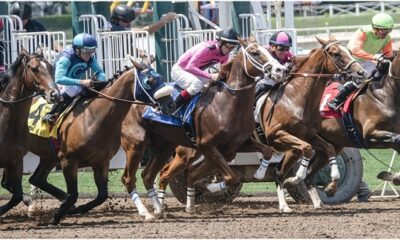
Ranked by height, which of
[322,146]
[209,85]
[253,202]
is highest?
[209,85]

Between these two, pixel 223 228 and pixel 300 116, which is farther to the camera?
pixel 300 116

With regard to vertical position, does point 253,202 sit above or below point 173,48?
below

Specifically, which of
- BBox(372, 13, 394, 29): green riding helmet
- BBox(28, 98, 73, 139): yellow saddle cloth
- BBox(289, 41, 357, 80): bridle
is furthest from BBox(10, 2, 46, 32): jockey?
BBox(372, 13, 394, 29): green riding helmet

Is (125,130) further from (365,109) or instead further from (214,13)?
(214,13)

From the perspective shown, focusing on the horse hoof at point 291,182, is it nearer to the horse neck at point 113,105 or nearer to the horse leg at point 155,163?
the horse leg at point 155,163

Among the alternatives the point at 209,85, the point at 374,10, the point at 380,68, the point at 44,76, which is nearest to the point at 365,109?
the point at 380,68

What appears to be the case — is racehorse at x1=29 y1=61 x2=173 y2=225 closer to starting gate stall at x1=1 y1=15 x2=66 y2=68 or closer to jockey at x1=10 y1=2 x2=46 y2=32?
starting gate stall at x1=1 y1=15 x2=66 y2=68

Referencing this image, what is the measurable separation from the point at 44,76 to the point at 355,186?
16.1ft

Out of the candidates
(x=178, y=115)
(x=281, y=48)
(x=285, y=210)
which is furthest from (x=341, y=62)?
(x=178, y=115)

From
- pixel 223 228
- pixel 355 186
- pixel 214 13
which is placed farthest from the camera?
pixel 214 13

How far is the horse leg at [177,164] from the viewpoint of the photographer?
14336mm

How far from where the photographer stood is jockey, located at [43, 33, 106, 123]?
13102mm

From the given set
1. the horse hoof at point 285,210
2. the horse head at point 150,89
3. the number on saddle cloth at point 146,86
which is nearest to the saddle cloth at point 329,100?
the horse hoof at point 285,210

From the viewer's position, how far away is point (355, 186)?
15445mm
